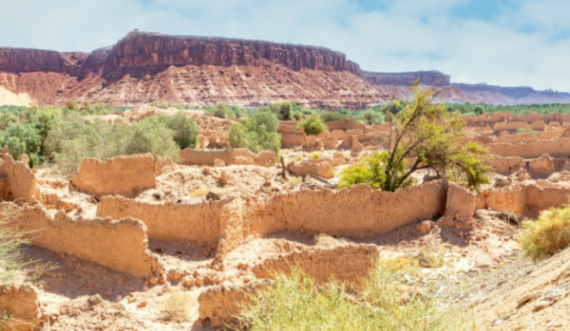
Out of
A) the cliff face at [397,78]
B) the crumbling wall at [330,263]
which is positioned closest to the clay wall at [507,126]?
the crumbling wall at [330,263]

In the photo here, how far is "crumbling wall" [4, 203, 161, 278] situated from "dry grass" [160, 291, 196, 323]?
1.05 metres

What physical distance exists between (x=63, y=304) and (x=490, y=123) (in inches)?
1561

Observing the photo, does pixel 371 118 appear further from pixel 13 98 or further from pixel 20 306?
pixel 13 98

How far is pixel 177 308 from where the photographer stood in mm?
6305

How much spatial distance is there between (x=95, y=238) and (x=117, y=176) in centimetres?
661

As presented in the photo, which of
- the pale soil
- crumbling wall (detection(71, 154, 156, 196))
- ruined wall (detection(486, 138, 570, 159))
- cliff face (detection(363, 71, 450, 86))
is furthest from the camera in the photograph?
cliff face (detection(363, 71, 450, 86))

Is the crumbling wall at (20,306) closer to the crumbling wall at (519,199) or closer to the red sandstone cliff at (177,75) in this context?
the crumbling wall at (519,199)

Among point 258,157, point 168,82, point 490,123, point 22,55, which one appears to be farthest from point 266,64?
point 258,157

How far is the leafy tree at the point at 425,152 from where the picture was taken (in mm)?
12297

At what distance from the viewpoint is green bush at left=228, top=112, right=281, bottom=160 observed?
2572 cm

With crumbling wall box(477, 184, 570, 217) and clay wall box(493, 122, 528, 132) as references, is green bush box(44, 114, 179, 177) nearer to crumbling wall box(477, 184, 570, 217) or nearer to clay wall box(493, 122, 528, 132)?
crumbling wall box(477, 184, 570, 217)

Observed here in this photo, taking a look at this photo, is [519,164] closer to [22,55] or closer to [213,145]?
[213,145]

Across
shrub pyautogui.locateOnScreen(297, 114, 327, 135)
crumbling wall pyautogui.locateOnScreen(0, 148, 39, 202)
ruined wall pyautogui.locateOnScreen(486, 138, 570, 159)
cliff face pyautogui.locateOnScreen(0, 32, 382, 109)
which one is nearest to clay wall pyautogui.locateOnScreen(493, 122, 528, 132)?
ruined wall pyautogui.locateOnScreen(486, 138, 570, 159)

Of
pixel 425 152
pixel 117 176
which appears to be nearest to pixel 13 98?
pixel 117 176
